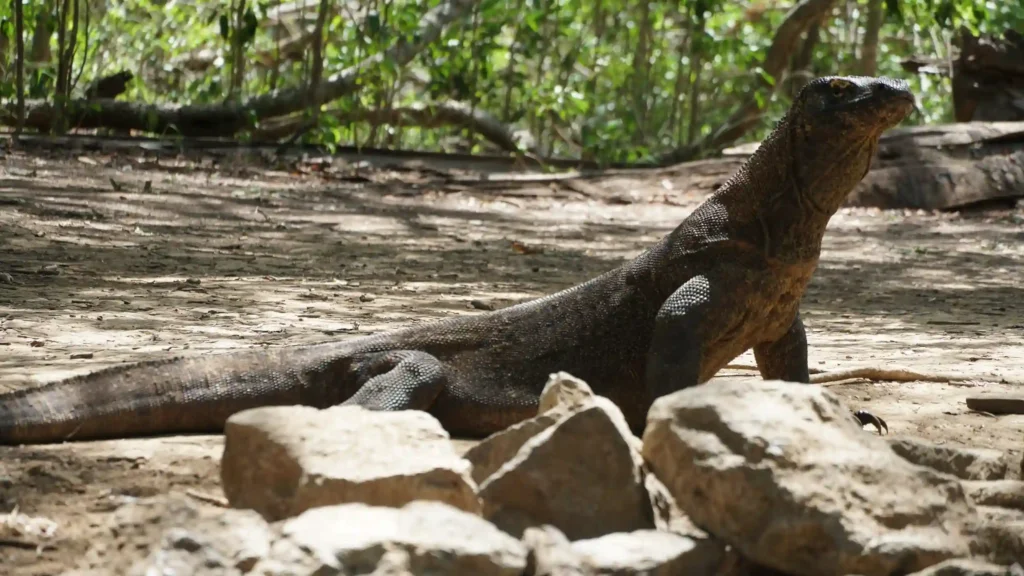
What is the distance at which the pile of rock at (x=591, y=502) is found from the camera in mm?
2490

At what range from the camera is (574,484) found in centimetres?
283

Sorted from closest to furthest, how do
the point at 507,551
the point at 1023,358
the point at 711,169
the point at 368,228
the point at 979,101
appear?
the point at 507,551
the point at 1023,358
the point at 368,228
the point at 711,169
the point at 979,101

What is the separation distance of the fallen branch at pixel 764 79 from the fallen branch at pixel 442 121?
1.62 metres

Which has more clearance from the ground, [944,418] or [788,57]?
[788,57]

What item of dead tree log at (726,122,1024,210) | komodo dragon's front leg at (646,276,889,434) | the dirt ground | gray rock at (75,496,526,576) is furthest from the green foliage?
gray rock at (75,496,526,576)

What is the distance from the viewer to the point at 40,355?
4539mm

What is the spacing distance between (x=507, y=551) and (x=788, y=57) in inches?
514

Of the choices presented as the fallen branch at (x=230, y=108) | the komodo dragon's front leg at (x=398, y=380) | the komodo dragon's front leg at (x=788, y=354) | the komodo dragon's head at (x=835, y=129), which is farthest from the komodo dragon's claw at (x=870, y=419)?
the fallen branch at (x=230, y=108)

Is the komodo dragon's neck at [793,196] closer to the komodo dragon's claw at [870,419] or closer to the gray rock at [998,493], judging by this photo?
the komodo dragon's claw at [870,419]

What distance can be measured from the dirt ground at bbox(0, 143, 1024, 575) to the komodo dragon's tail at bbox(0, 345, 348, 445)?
111 mm

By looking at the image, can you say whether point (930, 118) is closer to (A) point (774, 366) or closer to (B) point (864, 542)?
(A) point (774, 366)

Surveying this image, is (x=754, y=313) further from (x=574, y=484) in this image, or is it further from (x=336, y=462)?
(x=336, y=462)

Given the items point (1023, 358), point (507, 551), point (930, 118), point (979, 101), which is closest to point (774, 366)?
point (1023, 358)

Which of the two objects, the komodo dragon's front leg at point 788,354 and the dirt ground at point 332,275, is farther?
the komodo dragon's front leg at point 788,354
